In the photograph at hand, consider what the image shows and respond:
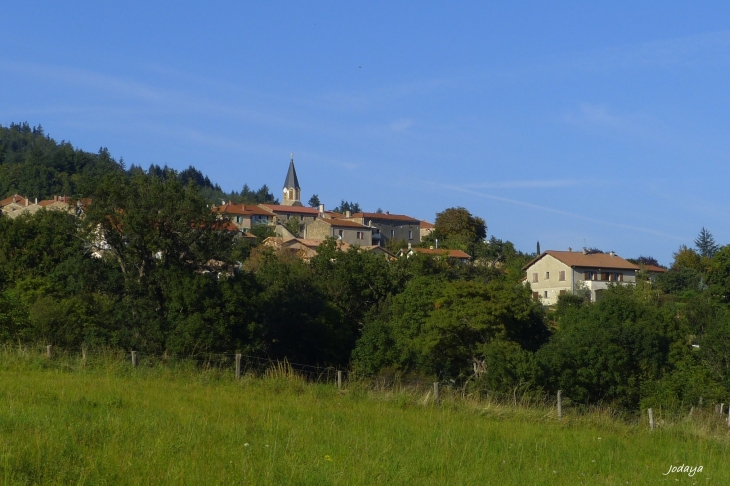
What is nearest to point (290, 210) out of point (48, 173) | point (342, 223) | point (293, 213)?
point (293, 213)

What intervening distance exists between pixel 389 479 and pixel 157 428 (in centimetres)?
275

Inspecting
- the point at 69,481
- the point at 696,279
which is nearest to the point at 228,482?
the point at 69,481

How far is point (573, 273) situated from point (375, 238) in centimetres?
4785

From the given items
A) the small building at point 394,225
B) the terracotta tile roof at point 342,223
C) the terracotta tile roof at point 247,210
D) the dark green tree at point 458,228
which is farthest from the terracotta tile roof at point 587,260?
the terracotta tile roof at point 247,210

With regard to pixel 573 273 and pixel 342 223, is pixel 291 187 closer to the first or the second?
pixel 342 223

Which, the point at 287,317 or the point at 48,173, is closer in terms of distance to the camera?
the point at 287,317

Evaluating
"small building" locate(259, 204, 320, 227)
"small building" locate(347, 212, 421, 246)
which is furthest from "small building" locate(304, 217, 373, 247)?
"small building" locate(259, 204, 320, 227)

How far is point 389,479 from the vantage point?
23.6ft

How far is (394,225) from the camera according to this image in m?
130

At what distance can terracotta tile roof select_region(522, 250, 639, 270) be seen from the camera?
7550cm

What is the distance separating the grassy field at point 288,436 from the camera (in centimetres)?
685

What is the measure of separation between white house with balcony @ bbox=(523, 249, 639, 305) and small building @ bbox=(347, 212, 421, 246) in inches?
1914

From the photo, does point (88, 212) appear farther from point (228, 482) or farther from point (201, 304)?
point (228, 482)

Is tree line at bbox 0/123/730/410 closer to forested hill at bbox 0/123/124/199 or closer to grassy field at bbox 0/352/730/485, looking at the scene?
grassy field at bbox 0/352/730/485
